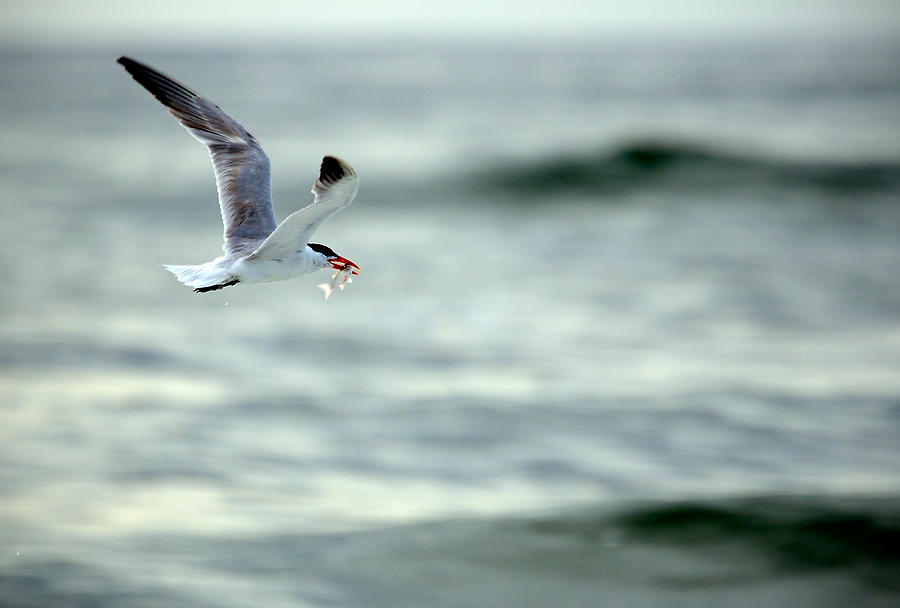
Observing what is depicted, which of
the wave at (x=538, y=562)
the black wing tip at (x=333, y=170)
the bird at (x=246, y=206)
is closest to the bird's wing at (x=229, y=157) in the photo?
the bird at (x=246, y=206)

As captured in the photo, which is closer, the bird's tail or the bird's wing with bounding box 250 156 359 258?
the bird's wing with bounding box 250 156 359 258

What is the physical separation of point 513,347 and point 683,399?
4.17 meters

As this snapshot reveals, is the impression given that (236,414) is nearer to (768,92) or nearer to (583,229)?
(583,229)

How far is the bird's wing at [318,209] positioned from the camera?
5492 millimetres

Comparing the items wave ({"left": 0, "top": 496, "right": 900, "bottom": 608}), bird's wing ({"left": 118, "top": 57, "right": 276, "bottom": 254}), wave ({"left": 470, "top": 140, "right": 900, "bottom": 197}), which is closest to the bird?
bird's wing ({"left": 118, "top": 57, "right": 276, "bottom": 254})

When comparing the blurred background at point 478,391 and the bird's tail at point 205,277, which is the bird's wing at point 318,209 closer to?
the bird's tail at point 205,277

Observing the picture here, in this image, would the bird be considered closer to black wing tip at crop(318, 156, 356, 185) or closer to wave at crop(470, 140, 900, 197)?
black wing tip at crop(318, 156, 356, 185)

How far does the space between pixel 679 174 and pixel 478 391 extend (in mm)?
22020

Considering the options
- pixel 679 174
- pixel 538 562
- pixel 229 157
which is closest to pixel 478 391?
pixel 538 562

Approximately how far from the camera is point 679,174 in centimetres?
3847

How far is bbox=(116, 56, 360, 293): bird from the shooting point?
569cm

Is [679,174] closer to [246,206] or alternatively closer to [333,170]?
[246,206]

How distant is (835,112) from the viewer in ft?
180

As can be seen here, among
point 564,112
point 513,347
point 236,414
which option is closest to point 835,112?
point 564,112
